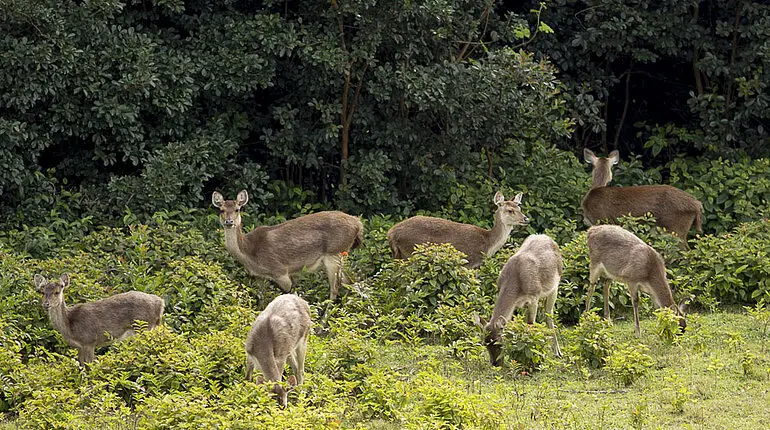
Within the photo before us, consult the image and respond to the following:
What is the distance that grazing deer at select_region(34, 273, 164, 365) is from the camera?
11.6 metres

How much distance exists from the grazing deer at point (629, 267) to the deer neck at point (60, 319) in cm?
529

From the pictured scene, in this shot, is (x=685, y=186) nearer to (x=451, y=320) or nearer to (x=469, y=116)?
(x=469, y=116)

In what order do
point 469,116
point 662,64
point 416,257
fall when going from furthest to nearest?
point 662,64 → point 469,116 → point 416,257

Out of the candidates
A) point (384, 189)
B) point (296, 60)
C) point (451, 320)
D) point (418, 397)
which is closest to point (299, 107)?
point (296, 60)

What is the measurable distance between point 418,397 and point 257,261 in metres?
4.06

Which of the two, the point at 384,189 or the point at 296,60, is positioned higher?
the point at 296,60

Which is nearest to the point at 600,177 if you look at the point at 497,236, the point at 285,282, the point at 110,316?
the point at 497,236

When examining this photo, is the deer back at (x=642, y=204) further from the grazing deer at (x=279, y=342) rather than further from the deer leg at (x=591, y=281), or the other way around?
the grazing deer at (x=279, y=342)

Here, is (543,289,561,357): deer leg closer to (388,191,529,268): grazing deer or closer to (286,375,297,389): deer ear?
(388,191,529,268): grazing deer

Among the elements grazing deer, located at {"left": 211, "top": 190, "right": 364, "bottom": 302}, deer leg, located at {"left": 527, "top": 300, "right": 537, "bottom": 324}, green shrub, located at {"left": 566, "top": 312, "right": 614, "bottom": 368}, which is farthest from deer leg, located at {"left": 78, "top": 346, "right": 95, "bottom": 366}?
green shrub, located at {"left": 566, "top": 312, "right": 614, "bottom": 368}

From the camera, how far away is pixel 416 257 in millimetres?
13094

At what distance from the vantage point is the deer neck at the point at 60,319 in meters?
11.6

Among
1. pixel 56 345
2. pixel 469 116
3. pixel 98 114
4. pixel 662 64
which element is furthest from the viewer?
pixel 662 64

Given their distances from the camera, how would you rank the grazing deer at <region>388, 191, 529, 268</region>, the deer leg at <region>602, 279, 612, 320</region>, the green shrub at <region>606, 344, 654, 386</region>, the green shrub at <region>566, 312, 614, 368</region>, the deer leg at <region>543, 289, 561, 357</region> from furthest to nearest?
1. the grazing deer at <region>388, 191, 529, 268</region>
2. the deer leg at <region>602, 279, 612, 320</region>
3. the deer leg at <region>543, 289, 561, 357</region>
4. the green shrub at <region>566, 312, 614, 368</region>
5. the green shrub at <region>606, 344, 654, 386</region>
